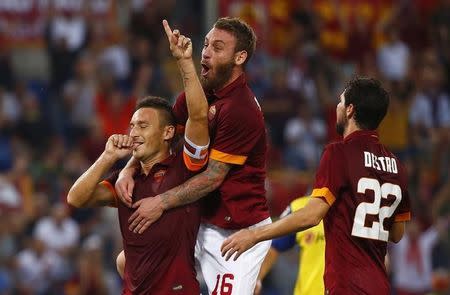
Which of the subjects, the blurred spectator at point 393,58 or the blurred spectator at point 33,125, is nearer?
the blurred spectator at point 33,125

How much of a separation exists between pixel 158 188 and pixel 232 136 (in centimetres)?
56

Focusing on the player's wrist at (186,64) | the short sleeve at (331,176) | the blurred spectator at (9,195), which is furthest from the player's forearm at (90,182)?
the blurred spectator at (9,195)

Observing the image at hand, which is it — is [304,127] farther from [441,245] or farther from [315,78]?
[441,245]

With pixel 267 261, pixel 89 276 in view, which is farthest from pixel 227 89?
pixel 89 276

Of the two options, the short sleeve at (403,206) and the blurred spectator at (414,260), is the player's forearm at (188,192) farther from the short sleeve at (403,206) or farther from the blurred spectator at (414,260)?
the blurred spectator at (414,260)

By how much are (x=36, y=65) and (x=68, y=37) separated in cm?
65

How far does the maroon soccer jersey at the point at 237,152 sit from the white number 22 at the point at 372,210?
0.90 meters

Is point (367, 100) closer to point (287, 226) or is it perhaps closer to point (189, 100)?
point (287, 226)

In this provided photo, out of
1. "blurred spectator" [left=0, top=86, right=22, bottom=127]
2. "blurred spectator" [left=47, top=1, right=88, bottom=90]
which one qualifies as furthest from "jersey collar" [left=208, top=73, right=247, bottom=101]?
"blurred spectator" [left=47, top=1, right=88, bottom=90]

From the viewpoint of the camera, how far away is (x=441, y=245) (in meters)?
14.5

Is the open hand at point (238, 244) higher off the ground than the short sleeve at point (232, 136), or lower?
lower

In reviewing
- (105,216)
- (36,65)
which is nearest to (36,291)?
(105,216)

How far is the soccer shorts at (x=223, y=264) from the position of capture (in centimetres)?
787

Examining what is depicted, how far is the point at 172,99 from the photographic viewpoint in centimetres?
1584
